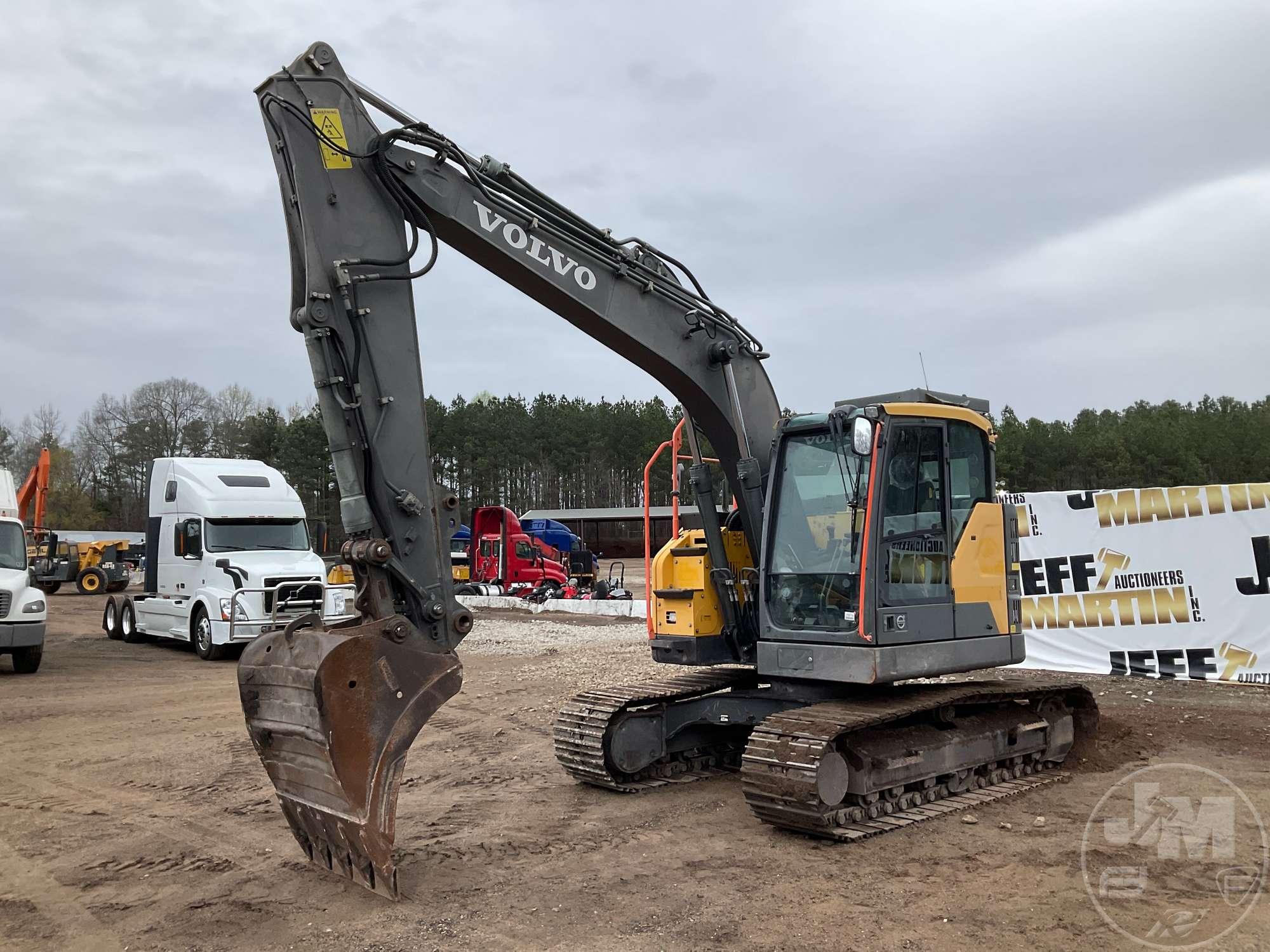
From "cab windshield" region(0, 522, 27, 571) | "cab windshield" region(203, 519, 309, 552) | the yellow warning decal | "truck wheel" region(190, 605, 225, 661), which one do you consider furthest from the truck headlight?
the yellow warning decal

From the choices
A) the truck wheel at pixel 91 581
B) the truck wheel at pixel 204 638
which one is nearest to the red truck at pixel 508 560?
the truck wheel at pixel 204 638

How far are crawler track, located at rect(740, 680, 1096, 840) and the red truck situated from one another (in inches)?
874

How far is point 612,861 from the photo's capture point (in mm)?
5852

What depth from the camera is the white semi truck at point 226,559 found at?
636 inches

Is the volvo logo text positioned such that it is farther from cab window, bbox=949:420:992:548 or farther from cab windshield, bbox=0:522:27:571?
cab windshield, bbox=0:522:27:571

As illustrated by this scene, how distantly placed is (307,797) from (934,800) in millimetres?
4289

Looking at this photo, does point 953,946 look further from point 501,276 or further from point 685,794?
point 501,276

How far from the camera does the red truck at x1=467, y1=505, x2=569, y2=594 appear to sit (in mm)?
29266

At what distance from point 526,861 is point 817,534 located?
2.85 m

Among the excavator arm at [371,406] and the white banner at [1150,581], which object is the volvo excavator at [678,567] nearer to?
the excavator arm at [371,406]

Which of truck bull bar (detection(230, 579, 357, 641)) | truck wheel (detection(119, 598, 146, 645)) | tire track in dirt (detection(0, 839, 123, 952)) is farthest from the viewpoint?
truck wheel (detection(119, 598, 146, 645))

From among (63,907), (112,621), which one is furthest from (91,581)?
(63,907)

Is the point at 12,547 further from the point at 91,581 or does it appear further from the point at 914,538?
the point at 91,581

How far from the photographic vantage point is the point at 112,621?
20.1 meters
